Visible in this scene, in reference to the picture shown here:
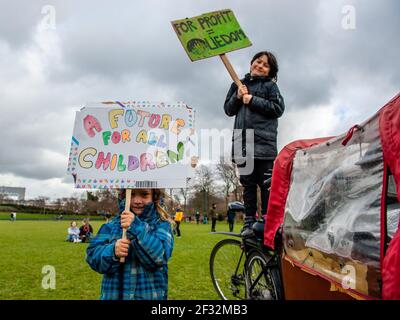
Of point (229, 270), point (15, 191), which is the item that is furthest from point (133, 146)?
point (15, 191)

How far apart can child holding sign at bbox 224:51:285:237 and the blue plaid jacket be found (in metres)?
1.29

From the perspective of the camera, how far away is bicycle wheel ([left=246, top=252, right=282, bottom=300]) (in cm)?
288

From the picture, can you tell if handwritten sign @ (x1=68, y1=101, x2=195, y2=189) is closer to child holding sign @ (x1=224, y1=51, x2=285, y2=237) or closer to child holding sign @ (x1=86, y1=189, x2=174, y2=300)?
child holding sign @ (x1=86, y1=189, x2=174, y2=300)

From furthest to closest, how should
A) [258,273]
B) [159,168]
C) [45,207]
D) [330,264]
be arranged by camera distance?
1. [45,207]
2. [258,273]
3. [159,168]
4. [330,264]

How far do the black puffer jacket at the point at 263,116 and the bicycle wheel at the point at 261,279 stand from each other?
3.25 feet

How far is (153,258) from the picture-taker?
2.22 m

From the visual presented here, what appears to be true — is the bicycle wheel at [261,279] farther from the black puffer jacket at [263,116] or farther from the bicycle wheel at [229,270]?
the black puffer jacket at [263,116]

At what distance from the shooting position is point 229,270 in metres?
4.12

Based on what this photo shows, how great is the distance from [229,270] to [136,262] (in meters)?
2.06

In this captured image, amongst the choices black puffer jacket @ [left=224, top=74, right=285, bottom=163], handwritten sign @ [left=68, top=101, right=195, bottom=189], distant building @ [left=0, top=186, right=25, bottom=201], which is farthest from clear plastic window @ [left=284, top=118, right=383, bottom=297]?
distant building @ [left=0, top=186, right=25, bottom=201]

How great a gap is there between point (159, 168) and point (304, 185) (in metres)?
0.97

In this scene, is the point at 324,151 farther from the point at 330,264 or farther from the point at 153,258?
the point at 153,258

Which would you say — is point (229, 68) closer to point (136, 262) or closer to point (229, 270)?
point (136, 262)
